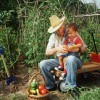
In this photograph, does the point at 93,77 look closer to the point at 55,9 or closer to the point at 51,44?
the point at 51,44

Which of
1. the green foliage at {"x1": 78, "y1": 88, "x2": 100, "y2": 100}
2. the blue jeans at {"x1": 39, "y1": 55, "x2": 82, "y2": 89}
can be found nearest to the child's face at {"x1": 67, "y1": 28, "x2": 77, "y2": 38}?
the blue jeans at {"x1": 39, "y1": 55, "x2": 82, "y2": 89}

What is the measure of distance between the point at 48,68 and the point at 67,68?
50 centimetres

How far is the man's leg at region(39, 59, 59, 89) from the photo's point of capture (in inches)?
218

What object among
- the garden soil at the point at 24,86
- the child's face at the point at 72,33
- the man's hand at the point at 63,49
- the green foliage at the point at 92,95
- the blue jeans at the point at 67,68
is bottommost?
the garden soil at the point at 24,86

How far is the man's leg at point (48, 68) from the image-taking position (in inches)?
218

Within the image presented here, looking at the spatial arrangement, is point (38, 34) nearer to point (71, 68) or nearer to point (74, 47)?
point (74, 47)

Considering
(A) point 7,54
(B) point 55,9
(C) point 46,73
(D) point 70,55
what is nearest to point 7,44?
(A) point 7,54

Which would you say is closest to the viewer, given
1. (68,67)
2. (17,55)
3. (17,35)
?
(68,67)

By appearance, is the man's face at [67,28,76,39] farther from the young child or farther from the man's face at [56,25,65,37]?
the man's face at [56,25,65,37]

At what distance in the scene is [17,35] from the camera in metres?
8.02

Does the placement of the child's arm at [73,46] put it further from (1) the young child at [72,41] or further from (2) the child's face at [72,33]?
(2) the child's face at [72,33]

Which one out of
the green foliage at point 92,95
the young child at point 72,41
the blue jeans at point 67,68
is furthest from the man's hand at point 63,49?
the green foliage at point 92,95

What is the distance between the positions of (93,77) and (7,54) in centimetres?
196

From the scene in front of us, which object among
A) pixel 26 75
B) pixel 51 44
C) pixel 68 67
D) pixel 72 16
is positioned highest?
pixel 72 16
